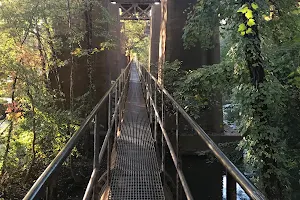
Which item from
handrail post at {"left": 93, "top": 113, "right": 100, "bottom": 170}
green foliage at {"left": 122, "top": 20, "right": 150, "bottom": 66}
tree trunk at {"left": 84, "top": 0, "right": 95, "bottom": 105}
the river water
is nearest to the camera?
handrail post at {"left": 93, "top": 113, "right": 100, "bottom": 170}

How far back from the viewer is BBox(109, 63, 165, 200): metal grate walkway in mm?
3494

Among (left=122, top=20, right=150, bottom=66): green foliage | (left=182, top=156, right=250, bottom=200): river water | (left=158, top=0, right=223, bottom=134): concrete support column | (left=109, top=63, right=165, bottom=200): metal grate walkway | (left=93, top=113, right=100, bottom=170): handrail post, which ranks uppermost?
(left=122, top=20, right=150, bottom=66): green foliage

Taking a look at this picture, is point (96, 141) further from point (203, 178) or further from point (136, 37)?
point (136, 37)

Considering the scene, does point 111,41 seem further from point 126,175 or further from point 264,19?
point 126,175

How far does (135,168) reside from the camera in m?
4.21

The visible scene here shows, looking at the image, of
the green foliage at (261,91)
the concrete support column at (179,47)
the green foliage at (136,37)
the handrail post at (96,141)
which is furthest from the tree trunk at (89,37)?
the green foliage at (136,37)

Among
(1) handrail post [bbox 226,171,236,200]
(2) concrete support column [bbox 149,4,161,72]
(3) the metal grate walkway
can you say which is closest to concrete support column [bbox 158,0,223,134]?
(3) the metal grate walkway

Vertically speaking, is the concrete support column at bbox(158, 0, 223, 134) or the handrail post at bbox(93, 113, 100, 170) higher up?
the concrete support column at bbox(158, 0, 223, 134)

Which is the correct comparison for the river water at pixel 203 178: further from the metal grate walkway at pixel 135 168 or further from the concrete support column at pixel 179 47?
the metal grate walkway at pixel 135 168

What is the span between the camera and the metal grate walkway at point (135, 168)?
349cm

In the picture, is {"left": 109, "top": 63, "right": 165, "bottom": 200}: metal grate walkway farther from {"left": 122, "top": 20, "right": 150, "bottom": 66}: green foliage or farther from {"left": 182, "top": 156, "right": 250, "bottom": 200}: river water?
{"left": 122, "top": 20, "right": 150, "bottom": 66}: green foliage

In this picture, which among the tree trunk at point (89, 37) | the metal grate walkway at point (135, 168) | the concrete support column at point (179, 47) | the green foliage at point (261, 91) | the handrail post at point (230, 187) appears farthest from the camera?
the concrete support column at point (179, 47)

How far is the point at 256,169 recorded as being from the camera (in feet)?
15.2

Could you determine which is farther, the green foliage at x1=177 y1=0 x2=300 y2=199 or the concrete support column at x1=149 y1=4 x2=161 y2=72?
the concrete support column at x1=149 y1=4 x2=161 y2=72
